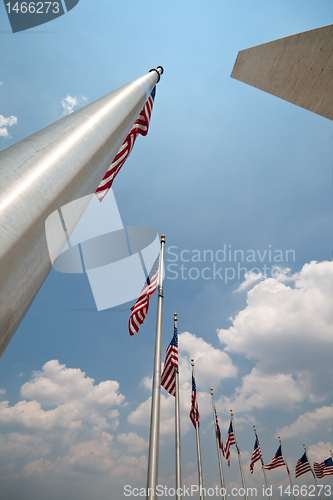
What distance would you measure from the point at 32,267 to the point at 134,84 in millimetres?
3782

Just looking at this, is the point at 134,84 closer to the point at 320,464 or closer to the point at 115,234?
the point at 115,234

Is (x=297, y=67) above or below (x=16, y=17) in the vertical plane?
above

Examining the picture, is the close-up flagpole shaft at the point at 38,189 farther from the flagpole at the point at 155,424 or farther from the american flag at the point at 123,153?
the flagpole at the point at 155,424

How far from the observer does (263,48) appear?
14.2 meters

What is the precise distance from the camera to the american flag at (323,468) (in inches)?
1151

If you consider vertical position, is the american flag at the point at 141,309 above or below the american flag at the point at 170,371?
above

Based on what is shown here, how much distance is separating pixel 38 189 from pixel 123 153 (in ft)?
15.2

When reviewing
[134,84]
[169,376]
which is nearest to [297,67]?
[134,84]

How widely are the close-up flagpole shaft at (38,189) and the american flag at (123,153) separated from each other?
2.71 m

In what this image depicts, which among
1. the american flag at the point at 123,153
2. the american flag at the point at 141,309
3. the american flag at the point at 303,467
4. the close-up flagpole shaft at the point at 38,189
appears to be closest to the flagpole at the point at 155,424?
the american flag at the point at 141,309

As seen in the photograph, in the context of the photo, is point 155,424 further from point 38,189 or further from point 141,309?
point 38,189

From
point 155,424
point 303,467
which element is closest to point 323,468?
point 303,467

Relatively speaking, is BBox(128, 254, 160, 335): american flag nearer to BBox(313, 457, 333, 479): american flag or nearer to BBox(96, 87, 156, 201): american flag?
BBox(96, 87, 156, 201): american flag

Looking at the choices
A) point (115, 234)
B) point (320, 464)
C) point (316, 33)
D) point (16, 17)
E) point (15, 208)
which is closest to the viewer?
point (15, 208)
